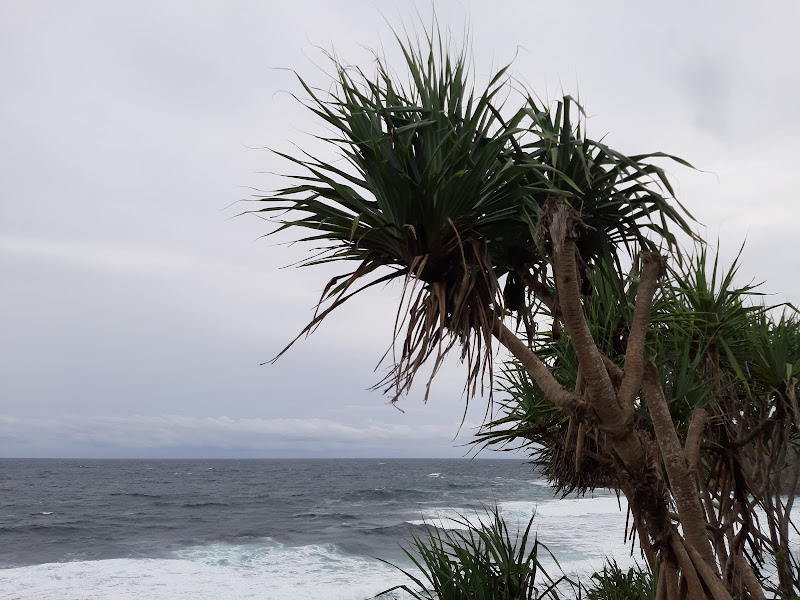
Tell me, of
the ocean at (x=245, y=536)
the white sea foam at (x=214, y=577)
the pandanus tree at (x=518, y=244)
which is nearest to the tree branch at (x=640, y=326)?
the pandanus tree at (x=518, y=244)

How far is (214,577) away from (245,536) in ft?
30.9

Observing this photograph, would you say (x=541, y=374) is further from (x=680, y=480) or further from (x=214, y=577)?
(x=214, y=577)

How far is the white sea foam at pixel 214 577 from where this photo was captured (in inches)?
651

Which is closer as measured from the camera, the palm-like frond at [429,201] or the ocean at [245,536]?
the palm-like frond at [429,201]

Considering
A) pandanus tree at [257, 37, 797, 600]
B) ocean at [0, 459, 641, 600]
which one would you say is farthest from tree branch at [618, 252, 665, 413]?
ocean at [0, 459, 641, 600]

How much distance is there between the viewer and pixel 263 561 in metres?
21.5

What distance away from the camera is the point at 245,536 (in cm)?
2786

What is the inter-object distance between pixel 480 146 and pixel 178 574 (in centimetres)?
1901

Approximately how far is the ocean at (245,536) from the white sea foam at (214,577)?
33 mm

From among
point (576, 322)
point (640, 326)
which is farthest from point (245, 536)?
point (576, 322)

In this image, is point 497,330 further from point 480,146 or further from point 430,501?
point 430,501

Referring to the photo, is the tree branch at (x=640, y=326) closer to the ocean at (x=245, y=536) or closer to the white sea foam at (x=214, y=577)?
the ocean at (x=245, y=536)

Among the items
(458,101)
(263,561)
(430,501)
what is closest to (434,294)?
(458,101)

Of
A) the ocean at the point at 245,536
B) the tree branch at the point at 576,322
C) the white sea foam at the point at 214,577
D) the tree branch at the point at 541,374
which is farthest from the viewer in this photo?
the ocean at the point at 245,536
